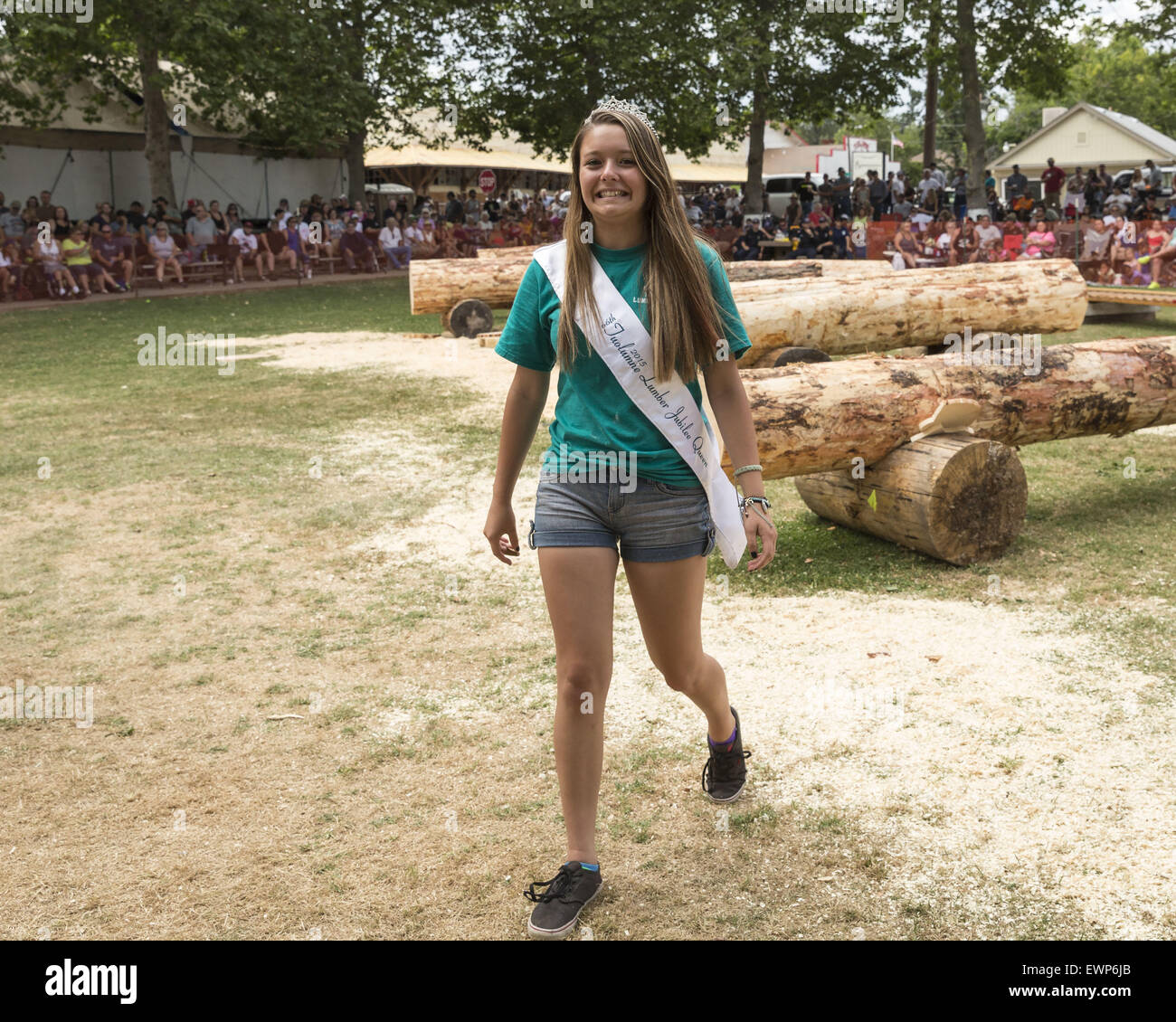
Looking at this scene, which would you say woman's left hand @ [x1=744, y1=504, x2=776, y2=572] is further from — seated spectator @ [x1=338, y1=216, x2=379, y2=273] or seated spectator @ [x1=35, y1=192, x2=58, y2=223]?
seated spectator @ [x1=338, y1=216, x2=379, y2=273]

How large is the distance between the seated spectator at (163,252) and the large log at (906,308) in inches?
596

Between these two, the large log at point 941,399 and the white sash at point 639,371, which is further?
the large log at point 941,399

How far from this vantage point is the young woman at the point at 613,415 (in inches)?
110

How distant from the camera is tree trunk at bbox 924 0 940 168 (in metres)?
25.0

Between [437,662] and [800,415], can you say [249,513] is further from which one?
[800,415]

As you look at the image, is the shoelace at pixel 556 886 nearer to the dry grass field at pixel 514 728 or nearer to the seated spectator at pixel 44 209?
the dry grass field at pixel 514 728

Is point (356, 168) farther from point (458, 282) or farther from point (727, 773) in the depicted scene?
point (727, 773)

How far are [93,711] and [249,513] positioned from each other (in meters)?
2.69

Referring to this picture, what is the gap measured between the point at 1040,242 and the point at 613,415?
1711 centimetres

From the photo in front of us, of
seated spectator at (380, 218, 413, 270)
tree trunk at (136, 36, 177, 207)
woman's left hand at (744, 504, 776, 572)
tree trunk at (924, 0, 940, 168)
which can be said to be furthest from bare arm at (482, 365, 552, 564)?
tree trunk at (924, 0, 940, 168)

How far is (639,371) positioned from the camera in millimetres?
2799

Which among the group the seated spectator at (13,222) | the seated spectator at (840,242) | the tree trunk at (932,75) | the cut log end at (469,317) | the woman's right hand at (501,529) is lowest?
the woman's right hand at (501,529)

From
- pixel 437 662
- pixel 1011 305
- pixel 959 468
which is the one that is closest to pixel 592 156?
pixel 437 662

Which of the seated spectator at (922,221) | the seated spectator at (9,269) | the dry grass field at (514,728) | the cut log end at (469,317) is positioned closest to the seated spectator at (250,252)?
the seated spectator at (9,269)
